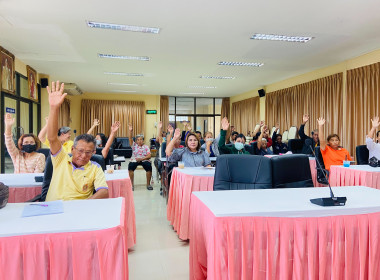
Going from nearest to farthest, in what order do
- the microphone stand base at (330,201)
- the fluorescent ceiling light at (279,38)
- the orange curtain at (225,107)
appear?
the microphone stand base at (330,201) → the fluorescent ceiling light at (279,38) → the orange curtain at (225,107)

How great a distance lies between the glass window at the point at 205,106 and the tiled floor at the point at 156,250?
35.5 feet

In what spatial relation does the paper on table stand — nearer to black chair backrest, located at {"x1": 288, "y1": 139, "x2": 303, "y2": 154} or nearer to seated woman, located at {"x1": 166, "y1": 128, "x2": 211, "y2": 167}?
seated woman, located at {"x1": 166, "y1": 128, "x2": 211, "y2": 167}

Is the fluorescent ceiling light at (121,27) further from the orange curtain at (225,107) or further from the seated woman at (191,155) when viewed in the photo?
the orange curtain at (225,107)

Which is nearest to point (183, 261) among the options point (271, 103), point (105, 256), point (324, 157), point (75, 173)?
point (75, 173)

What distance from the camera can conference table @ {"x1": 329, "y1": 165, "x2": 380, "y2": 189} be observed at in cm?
362

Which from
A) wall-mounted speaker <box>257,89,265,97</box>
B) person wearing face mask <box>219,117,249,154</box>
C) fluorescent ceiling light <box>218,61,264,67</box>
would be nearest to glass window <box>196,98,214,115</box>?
wall-mounted speaker <box>257,89,265,97</box>

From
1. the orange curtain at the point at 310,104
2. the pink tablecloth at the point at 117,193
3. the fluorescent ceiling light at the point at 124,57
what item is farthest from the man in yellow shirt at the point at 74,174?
the orange curtain at the point at 310,104

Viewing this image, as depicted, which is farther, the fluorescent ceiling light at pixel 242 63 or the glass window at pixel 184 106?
the glass window at pixel 184 106

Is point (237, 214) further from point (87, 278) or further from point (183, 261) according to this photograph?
point (183, 261)

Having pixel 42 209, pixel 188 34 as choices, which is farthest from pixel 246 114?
pixel 42 209

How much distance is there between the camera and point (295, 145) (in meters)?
6.25

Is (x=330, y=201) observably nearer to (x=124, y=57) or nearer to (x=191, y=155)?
(x=191, y=155)

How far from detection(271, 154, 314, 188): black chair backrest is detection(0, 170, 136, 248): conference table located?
4.83 feet

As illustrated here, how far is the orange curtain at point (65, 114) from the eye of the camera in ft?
35.9
